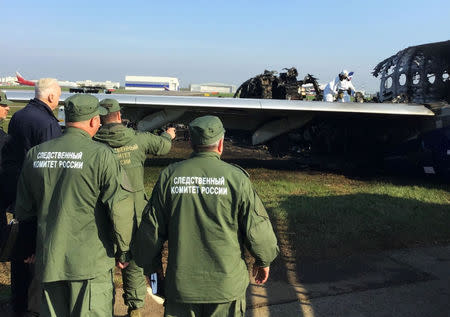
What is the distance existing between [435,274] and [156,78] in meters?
104

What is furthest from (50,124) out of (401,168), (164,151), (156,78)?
(156,78)

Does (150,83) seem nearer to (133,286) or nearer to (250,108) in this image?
(250,108)

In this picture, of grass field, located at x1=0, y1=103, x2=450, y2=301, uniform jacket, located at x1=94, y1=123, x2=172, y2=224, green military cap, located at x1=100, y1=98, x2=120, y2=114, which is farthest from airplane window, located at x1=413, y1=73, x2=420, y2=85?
green military cap, located at x1=100, y1=98, x2=120, y2=114

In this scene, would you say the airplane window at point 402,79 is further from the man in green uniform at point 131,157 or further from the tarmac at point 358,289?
the man in green uniform at point 131,157

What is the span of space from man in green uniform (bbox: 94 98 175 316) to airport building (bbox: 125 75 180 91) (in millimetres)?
92888

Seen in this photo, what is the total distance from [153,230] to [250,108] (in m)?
7.52

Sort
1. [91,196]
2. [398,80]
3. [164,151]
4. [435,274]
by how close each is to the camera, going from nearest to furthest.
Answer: [91,196], [164,151], [435,274], [398,80]

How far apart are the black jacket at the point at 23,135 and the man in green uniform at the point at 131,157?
45 cm

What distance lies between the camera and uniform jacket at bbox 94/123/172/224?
12.6ft

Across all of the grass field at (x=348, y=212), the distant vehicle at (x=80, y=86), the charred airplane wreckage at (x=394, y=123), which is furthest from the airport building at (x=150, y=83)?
the grass field at (x=348, y=212)

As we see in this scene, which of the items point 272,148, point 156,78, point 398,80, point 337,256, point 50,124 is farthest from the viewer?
point 156,78

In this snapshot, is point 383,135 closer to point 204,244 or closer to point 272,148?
point 272,148

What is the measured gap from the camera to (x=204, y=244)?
262 centimetres

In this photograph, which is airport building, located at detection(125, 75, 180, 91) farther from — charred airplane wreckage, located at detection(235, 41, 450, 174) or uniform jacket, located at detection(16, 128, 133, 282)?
uniform jacket, located at detection(16, 128, 133, 282)
